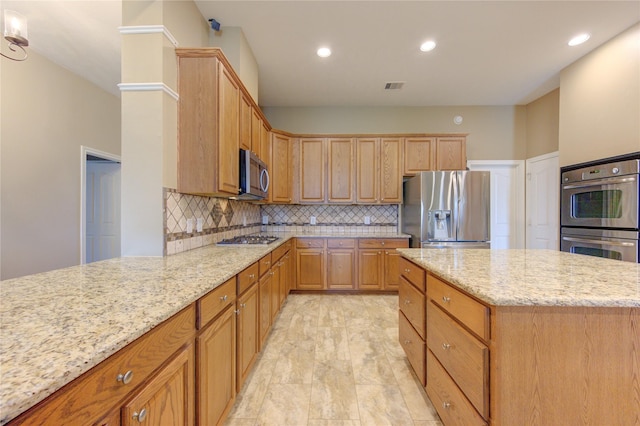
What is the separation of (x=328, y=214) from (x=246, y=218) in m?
1.34

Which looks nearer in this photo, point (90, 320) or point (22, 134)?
point (90, 320)

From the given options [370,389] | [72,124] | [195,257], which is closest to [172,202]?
[195,257]

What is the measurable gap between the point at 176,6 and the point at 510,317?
277 centimetres

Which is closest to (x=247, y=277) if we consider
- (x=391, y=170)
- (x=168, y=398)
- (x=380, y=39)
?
(x=168, y=398)

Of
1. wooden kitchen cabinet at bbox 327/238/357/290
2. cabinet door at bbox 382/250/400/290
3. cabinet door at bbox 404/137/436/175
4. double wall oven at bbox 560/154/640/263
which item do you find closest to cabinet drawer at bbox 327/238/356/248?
wooden kitchen cabinet at bbox 327/238/357/290

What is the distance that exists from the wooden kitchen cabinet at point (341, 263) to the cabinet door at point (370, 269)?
0.10 m

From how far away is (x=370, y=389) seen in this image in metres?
1.75

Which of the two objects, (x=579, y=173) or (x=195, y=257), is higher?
(x=579, y=173)

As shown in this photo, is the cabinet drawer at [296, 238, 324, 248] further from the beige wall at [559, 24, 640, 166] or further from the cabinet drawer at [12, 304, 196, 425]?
the beige wall at [559, 24, 640, 166]

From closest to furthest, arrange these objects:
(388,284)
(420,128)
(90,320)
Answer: (90,320), (388,284), (420,128)

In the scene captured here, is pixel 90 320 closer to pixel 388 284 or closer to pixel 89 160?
pixel 388 284

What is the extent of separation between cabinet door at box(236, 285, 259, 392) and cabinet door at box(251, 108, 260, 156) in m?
1.60

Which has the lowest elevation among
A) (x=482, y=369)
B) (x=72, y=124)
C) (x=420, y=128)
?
(x=482, y=369)

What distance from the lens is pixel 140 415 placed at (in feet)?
2.41
